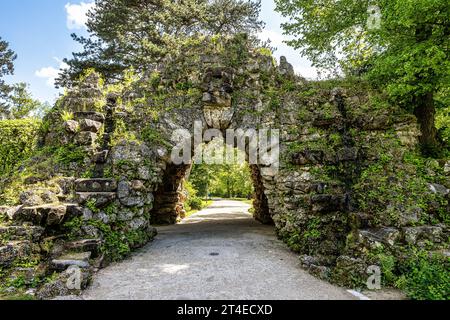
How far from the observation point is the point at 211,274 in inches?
222

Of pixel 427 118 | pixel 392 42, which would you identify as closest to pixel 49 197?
pixel 392 42

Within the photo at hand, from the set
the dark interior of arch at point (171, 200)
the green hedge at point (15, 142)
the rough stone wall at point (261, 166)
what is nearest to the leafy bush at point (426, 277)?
the rough stone wall at point (261, 166)

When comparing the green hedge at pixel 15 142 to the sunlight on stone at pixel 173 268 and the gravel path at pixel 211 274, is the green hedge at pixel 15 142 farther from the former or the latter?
the sunlight on stone at pixel 173 268

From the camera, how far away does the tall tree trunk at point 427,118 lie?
8.23 meters

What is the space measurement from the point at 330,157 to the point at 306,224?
2.33m

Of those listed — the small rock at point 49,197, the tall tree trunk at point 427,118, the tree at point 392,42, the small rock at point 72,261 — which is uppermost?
the tree at point 392,42

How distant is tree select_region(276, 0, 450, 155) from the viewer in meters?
6.31

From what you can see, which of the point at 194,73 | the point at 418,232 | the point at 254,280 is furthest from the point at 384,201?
the point at 194,73

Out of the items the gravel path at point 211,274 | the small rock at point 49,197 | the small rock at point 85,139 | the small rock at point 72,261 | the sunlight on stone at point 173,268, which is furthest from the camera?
the small rock at point 85,139

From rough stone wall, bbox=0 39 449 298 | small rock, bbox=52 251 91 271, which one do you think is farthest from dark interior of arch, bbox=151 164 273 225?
small rock, bbox=52 251 91 271

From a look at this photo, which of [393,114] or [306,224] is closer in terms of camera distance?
[306,224]

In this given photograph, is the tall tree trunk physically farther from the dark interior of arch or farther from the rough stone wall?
the dark interior of arch

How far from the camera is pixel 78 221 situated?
21.0ft

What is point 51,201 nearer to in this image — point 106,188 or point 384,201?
point 106,188
